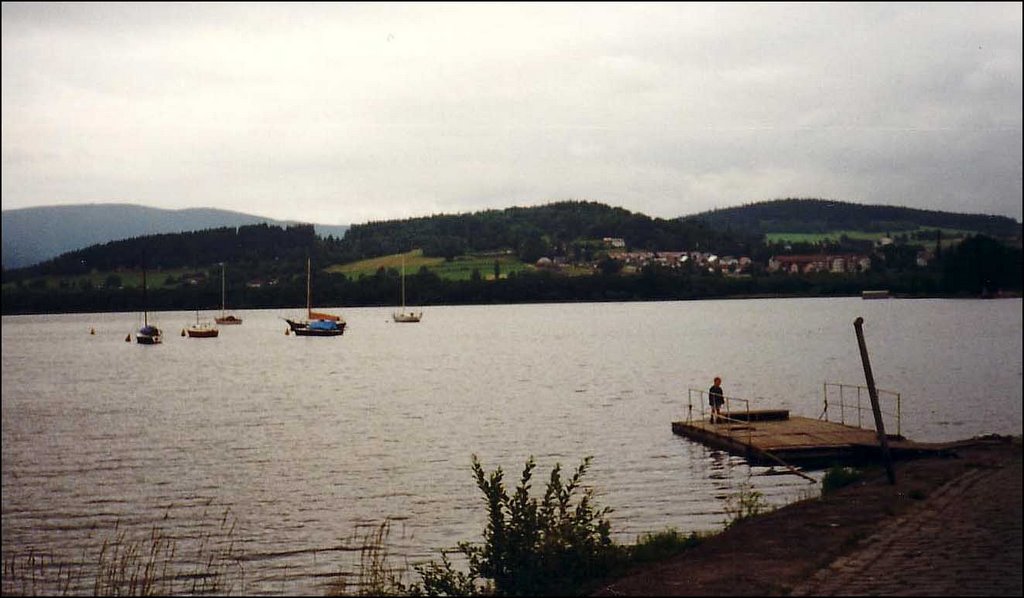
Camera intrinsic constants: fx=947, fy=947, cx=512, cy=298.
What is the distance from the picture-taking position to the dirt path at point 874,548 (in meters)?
10.5

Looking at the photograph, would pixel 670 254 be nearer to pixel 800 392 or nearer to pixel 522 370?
pixel 800 392

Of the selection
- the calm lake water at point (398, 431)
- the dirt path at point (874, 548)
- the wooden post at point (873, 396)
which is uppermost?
the wooden post at point (873, 396)

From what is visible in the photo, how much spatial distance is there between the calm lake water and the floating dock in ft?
2.52

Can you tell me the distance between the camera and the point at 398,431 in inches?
1559

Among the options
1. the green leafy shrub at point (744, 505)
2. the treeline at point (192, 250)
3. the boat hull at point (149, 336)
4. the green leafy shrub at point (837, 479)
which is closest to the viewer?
the green leafy shrub at point (744, 505)

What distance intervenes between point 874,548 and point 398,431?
29.0 metres

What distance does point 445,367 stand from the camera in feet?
257

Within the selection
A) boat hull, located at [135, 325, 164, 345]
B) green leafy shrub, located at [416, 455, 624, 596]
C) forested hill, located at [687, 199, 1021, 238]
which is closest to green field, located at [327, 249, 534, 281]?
forested hill, located at [687, 199, 1021, 238]

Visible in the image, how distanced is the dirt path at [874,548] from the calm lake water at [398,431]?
3.55 metres

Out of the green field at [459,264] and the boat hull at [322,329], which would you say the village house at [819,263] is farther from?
the boat hull at [322,329]

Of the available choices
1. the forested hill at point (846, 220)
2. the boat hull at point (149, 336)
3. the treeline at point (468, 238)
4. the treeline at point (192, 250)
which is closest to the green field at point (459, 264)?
the treeline at point (468, 238)

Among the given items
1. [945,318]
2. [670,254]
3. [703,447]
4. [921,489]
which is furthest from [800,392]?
[945,318]

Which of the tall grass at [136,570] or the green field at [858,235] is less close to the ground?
the green field at [858,235]

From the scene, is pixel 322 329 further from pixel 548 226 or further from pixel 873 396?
pixel 873 396
